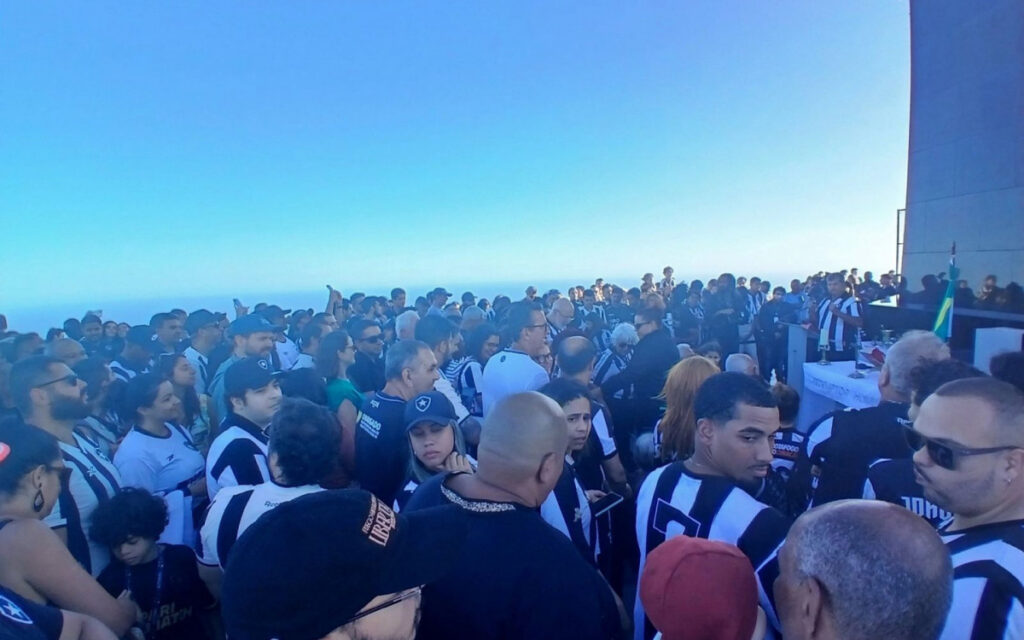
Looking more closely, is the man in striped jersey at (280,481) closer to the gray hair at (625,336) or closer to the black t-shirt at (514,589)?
the black t-shirt at (514,589)

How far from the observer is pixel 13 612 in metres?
1.45

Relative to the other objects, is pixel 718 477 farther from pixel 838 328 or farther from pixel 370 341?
pixel 838 328

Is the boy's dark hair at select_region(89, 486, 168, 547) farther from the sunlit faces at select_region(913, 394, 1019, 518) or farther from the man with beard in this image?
the sunlit faces at select_region(913, 394, 1019, 518)

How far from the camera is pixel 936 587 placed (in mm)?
1085

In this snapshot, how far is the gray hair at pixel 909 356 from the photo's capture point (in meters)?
2.87

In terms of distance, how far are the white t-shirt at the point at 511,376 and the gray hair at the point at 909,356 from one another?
7.63 feet

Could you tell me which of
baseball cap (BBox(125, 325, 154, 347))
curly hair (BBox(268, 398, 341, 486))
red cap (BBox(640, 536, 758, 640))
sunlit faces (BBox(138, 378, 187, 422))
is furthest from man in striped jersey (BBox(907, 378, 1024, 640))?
baseball cap (BBox(125, 325, 154, 347))

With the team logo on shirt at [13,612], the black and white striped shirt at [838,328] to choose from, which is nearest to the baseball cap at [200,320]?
the team logo on shirt at [13,612]

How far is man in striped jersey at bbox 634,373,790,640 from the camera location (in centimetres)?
190

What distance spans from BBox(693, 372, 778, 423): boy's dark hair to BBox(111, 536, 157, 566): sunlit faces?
2.58 meters

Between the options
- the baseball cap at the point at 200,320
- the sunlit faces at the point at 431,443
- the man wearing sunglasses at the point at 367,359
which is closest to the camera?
the sunlit faces at the point at 431,443

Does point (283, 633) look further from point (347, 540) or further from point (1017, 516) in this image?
point (1017, 516)

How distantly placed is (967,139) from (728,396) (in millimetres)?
15022

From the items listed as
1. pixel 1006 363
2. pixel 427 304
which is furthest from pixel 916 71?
pixel 1006 363
